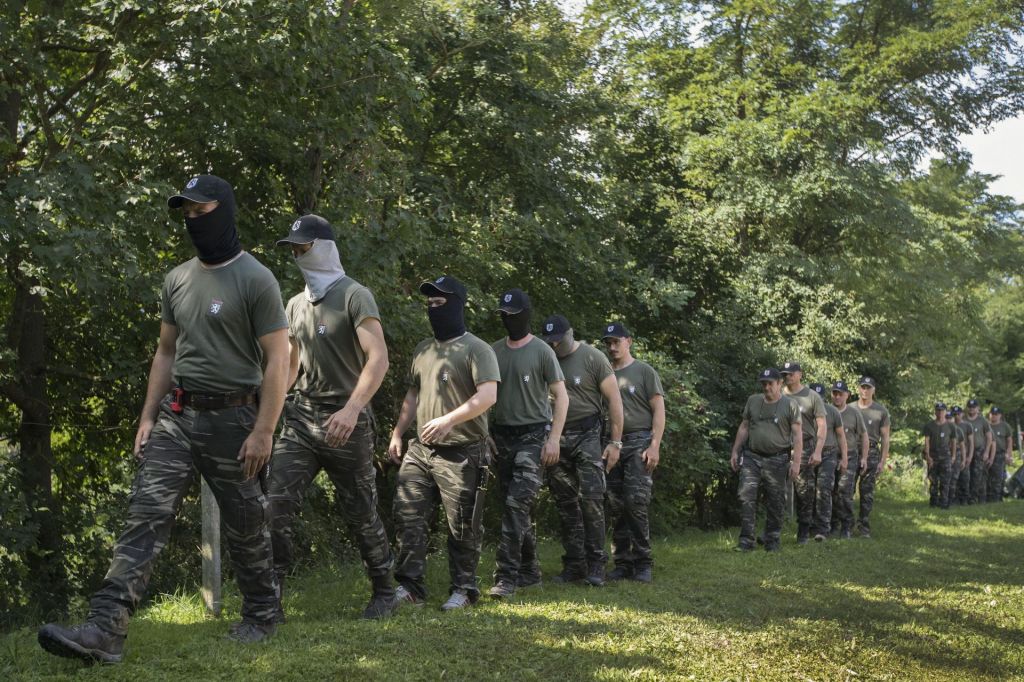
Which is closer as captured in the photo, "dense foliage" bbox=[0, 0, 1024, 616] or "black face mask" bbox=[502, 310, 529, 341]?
"black face mask" bbox=[502, 310, 529, 341]

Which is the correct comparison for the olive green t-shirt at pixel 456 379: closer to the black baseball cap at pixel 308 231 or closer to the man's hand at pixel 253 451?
the black baseball cap at pixel 308 231

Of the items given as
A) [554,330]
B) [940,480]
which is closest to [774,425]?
[554,330]

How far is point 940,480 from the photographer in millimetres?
23984

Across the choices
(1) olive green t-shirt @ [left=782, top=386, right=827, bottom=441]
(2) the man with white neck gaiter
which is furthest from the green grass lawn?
(1) olive green t-shirt @ [left=782, top=386, right=827, bottom=441]

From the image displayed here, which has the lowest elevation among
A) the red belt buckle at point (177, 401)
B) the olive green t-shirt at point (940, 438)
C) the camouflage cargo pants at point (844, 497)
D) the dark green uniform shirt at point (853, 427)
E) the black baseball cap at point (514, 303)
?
the camouflage cargo pants at point (844, 497)

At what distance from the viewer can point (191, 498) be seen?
11.5 m

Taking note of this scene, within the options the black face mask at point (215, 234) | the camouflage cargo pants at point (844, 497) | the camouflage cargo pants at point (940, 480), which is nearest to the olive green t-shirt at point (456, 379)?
the black face mask at point (215, 234)

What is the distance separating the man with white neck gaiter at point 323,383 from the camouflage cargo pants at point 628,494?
3979 millimetres

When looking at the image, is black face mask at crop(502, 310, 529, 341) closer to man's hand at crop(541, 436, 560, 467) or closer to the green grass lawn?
man's hand at crop(541, 436, 560, 467)

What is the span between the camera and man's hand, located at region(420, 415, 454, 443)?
7699 mm

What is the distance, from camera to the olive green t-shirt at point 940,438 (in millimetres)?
24000

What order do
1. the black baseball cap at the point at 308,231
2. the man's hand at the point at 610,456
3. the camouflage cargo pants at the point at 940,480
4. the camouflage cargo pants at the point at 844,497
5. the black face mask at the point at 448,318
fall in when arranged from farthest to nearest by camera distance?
1. the camouflage cargo pants at the point at 940,480
2. the camouflage cargo pants at the point at 844,497
3. the man's hand at the point at 610,456
4. the black face mask at the point at 448,318
5. the black baseball cap at the point at 308,231

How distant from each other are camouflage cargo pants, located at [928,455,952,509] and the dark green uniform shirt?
7.49m

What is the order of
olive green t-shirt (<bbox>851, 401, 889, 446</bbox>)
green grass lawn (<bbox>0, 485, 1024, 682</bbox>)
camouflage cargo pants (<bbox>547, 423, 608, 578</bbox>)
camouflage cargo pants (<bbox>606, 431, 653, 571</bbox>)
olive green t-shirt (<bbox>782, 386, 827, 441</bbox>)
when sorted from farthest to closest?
olive green t-shirt (<bbox>851, 401, 889, 446</bbox>) → olive green t-shirt (<bbox>782, 386, 827, 441</bbox>) → camouflage cargo pants (<bbox>606, 431, 653, 571</bbox>) → camouflage cargo pants (<bbox>547, 423, 608, 578</bbox>) → green grass lawn (<bbox>0, 485, 1024, 682</bbox>)
